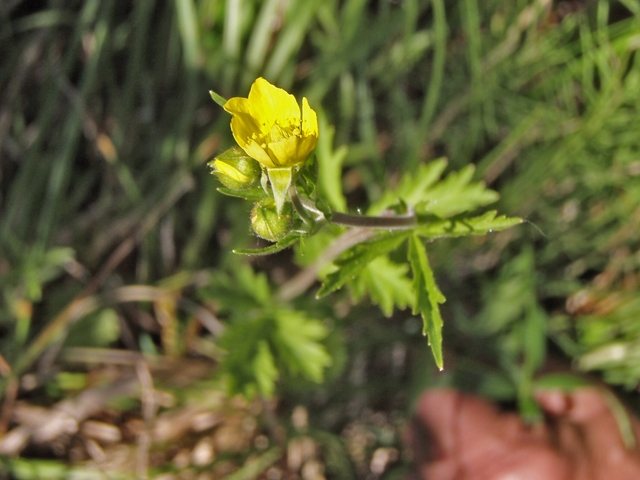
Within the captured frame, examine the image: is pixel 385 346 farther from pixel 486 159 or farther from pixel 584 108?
pixel 584 108

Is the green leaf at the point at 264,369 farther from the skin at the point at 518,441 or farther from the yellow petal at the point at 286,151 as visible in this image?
the yellow petal at the point at 286,151

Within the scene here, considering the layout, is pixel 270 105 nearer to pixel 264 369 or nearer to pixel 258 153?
pixel 258 153

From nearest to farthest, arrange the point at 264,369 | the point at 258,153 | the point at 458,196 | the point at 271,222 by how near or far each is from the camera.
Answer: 1. the point at 258,153
2. the point at 271,222
3. the point at 458,196
4. the point at 264,369

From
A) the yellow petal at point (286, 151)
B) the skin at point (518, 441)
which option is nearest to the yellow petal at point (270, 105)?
the yellow petal at point (286, 151)

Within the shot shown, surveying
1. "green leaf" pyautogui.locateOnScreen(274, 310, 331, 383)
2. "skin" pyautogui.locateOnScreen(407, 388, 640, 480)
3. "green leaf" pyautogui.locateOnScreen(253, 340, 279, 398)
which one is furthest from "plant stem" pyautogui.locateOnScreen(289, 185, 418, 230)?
"skin" pyautogui.locateOnScreen(407, 388, 640, 480)

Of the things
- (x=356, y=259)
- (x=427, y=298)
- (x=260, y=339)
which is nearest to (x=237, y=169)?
(x=356, y=259)

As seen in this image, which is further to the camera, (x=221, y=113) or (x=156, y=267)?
(x=156, y=267)

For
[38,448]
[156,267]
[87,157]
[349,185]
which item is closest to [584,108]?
[349,185]
